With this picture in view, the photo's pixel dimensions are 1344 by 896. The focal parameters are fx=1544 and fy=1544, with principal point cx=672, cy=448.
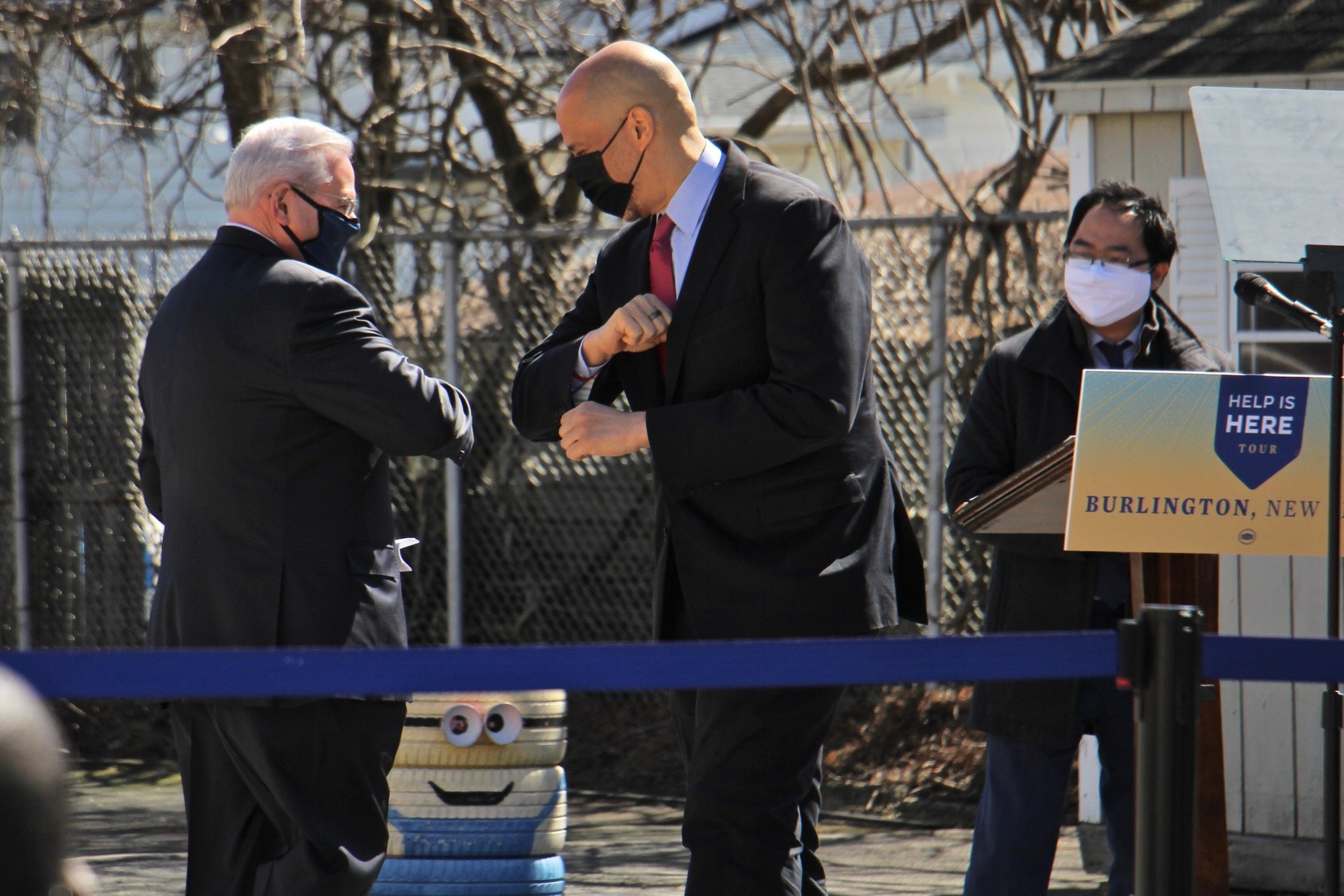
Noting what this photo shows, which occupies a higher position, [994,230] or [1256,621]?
[994,230]

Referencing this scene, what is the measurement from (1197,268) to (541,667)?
3579 millimetres

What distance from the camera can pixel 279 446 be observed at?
3307mm

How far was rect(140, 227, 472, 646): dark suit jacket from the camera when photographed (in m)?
3.27

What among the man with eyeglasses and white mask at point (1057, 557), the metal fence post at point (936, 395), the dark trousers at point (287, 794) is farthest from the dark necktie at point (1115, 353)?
the metal fence post at point (936, 395)

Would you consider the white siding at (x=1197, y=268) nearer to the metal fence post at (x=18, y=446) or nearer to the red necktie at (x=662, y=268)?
the red necktie at (x=662, y=268)

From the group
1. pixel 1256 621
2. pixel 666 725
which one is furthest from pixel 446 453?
pixel 666 725

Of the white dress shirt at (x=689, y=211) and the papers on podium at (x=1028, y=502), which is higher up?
the white dress shirt at (x=689, y=211)

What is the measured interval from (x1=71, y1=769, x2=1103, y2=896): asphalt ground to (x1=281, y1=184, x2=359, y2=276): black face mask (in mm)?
2606

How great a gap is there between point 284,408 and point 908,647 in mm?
1538

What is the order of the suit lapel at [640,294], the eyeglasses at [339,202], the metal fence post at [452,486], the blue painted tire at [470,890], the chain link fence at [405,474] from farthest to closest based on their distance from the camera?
the chain link fence at [405,474] → the metal fence post at [452,486] → the blue painted tire at [470,890] → the eyeglasses at [339,202] → the suit lapel at [640,294]

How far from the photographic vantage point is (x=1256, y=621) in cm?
501

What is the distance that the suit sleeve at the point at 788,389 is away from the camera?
3.02 metres

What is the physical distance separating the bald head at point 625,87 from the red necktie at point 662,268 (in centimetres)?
21

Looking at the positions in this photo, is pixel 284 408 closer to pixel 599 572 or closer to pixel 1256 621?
pixel 1256 621
